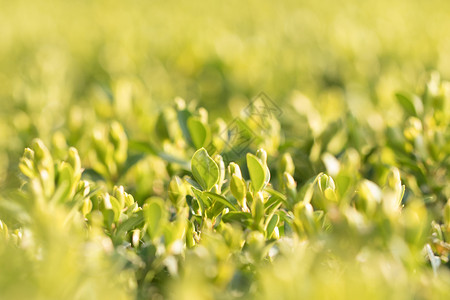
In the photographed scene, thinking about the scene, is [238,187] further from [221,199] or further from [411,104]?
[411,104]

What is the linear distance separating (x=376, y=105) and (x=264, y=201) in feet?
5.51

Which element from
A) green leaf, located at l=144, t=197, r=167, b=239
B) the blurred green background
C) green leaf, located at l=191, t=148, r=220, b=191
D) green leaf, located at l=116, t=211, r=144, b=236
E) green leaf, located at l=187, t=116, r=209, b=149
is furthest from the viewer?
the blurred green background

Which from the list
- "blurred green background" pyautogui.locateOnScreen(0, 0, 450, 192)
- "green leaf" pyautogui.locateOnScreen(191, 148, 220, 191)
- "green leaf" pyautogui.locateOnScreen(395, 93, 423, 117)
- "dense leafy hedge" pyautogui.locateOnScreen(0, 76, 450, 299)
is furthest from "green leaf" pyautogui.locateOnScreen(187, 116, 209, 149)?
"green leaf" pyautogui.locateOnScreen(395, 93, 423, 117)

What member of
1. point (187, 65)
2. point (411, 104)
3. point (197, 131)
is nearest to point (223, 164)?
point (197, 131)

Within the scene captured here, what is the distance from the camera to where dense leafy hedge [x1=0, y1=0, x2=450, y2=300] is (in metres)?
1.29

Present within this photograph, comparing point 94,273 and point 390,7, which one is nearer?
point 94,273

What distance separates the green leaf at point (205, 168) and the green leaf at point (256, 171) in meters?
0.11

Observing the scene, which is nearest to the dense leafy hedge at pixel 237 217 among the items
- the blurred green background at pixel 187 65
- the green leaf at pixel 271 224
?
the green leaf at pixel 271 224

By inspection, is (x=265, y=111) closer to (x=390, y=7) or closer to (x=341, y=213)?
(x=341, y=213)

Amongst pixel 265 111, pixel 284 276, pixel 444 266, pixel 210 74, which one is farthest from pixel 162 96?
pixel 284 276

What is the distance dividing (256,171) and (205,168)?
157mm

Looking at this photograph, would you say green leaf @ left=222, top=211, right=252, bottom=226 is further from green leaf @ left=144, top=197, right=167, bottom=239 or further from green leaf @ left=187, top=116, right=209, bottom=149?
green leaf @ left=187, top=116, right=209, bottom=149

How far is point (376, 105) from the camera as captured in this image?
126 inches

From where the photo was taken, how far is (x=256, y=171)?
1646 millimetres
